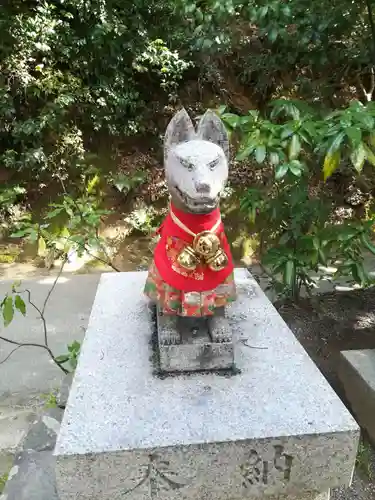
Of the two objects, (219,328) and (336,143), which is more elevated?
(336,143)

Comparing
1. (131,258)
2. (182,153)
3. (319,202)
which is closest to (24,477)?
(182,153)

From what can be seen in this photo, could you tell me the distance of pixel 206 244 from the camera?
1.37 m

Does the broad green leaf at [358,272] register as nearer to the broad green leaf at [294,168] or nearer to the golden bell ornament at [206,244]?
the broad green leaf at [294,168]

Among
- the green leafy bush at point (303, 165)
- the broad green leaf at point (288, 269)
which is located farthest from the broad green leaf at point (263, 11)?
the broad green leaf at point (288, 269)

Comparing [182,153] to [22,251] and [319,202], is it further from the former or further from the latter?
[22,251]

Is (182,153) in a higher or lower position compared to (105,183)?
higher

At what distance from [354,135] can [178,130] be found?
21.2 inches

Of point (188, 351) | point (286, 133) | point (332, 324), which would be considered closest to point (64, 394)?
point (188, 351)

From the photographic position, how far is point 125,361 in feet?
5.16

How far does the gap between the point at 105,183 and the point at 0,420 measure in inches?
113

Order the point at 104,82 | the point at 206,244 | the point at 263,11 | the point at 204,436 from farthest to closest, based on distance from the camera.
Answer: the point at 104,82
the point at 263,11
the point at 206,244
the point at 204,436

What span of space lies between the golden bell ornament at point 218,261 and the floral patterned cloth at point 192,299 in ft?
0.26

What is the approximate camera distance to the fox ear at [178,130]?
4.67 ft

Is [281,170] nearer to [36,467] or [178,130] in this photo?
[178,130]
